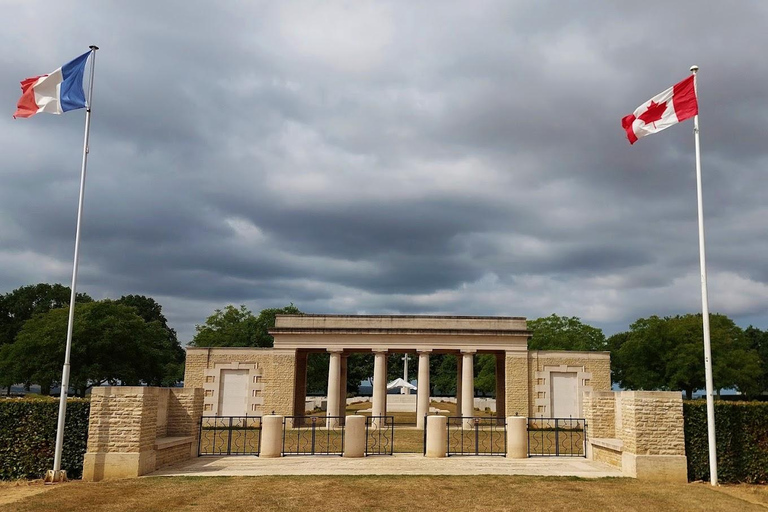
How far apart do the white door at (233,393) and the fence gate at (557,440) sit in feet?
56.5

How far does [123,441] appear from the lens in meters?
16.5

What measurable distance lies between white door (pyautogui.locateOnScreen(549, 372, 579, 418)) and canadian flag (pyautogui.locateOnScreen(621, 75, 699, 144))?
21885 millimetres

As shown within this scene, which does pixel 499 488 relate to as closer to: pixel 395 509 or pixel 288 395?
pixel 395 509

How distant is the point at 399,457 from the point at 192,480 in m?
7.21

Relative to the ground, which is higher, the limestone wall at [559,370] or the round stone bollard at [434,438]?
the limestone wall at [559,370]

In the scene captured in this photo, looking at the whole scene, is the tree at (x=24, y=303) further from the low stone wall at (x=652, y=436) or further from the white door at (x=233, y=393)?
the low stone wall at (x=652, y=436)

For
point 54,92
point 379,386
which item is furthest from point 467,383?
point 54,92

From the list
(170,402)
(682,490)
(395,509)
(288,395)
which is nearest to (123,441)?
(170,402)

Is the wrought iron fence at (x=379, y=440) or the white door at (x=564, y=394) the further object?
the white door at (x=564, y=394)

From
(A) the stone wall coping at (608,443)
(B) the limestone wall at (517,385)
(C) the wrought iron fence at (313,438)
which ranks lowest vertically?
(C) the wrought iron fence at (313,438)

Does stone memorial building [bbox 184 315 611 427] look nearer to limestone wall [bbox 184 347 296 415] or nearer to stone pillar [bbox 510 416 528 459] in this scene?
limestone wall [bbox 184 347 296 415]

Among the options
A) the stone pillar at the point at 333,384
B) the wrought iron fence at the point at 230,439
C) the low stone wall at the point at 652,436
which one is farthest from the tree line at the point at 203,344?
the low stone wall at the point at 652,436

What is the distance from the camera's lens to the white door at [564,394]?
122 ft

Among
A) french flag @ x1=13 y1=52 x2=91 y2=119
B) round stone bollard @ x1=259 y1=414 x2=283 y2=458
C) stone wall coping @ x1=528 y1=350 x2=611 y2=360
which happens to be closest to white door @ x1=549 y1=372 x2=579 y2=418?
stone wall coping @ x1=528 y1=350 x2=611 y2=360
